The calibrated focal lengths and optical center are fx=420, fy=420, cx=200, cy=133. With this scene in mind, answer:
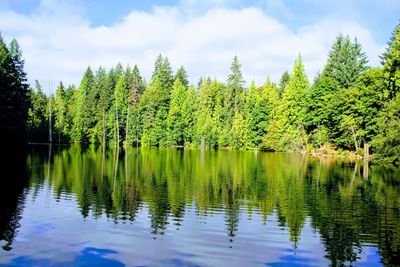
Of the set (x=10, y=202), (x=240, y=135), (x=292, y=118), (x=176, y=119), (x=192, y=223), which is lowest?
(x=192, y=223)

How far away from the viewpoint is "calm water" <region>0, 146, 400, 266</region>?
43.6 feet

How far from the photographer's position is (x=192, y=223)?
17.8 meters

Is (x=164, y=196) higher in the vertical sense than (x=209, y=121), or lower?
lower

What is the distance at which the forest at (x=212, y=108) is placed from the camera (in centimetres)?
6831

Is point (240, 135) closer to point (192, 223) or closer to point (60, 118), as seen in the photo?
point (60, 118)

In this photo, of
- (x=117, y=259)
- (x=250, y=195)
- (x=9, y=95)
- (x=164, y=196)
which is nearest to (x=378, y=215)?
(x=250, y=195)

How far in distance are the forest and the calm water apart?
3596cm

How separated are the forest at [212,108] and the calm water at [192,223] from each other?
3596cm

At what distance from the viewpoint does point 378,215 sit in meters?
20.4

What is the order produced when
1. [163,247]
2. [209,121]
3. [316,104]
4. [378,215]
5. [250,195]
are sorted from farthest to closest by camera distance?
[209,121]
[316,104]
[250,195]
[378,215]
[163,247]

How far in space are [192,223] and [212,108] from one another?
3883 inches

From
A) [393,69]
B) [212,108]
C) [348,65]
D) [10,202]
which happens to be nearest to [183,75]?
[212,108]

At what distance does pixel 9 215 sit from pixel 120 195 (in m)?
7.38

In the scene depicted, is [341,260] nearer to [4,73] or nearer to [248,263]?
[248,263]
